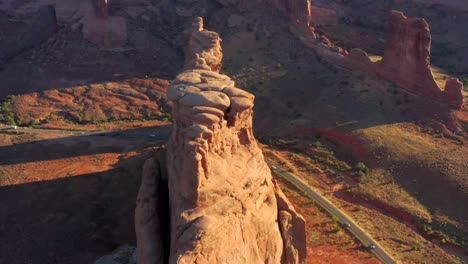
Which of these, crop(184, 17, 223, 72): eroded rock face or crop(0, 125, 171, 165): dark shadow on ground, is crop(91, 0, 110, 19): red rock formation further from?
crop(184, 17, 223, 72): eroded rock face

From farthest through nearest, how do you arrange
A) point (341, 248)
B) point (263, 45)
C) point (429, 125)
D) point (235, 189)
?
point (263, 45)
point (429, 125)
point (341, 248)
point (235, 189)

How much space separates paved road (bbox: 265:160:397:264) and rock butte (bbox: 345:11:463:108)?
637 inches

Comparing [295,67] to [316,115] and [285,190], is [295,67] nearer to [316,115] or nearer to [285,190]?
[316,115]

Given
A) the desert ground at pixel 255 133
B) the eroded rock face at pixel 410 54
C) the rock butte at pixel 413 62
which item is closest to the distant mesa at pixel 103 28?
the desert ground at pixel 255 133

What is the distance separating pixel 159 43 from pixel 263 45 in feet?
43.0

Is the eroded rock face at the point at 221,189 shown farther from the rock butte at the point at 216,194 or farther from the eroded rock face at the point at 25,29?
the eroded rock face at the point at 25,29

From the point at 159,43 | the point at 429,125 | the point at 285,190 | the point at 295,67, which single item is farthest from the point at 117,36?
the point at 429,125

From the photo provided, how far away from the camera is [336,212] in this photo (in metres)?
35.1

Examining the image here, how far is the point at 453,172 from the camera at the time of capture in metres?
38.2

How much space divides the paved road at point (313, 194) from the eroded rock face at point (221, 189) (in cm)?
804

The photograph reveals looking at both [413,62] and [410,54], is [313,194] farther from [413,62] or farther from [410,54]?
[410,54]

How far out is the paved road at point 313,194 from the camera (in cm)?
3144

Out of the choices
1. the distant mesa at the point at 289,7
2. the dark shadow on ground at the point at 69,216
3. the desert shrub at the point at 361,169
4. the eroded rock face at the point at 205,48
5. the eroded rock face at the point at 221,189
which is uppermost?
the distant mesa at the point at 289,7

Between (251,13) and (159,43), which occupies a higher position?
(251,13)
